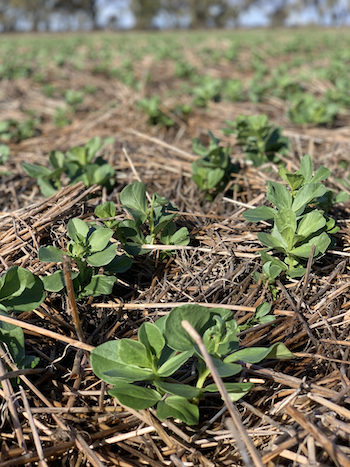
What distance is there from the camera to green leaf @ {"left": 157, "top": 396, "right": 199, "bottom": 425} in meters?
0.96

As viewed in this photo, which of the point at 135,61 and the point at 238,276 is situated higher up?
the point at 135,61

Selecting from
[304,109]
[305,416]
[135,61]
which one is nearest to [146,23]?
[135,61]

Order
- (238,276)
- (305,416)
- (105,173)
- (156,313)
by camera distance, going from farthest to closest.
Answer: (105,173), (238,276), (156,313), (305,416)

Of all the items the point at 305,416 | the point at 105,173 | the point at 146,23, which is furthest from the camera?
the point at 146,23

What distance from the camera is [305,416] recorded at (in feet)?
3.27

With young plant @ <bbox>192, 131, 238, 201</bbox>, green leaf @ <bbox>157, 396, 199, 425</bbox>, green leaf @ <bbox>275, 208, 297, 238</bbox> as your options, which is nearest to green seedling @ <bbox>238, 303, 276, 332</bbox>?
green leaf @ <bbox>275, 208, 297, 238</bbox>

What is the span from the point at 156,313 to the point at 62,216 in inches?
24.2

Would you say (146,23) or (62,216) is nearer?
(62,216)

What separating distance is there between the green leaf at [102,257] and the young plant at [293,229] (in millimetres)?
498

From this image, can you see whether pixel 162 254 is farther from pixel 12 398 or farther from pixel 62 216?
pixel 12 398

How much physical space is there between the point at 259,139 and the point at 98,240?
1.35 metres

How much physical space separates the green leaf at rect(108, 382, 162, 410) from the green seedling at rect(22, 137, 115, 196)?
1.21 meters

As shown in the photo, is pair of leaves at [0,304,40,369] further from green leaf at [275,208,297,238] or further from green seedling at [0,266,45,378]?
green leaf at [275,208,297,238]

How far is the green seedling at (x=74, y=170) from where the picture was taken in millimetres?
1997
